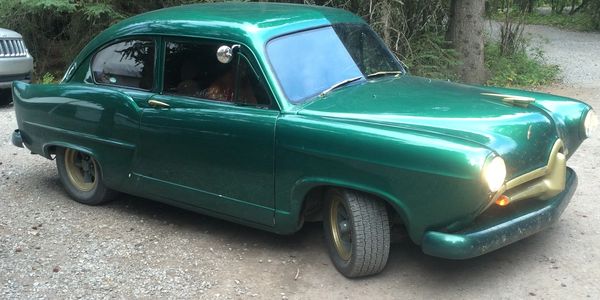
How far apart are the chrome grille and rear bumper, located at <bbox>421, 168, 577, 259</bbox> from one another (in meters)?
8.86

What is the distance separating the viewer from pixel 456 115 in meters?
3.87

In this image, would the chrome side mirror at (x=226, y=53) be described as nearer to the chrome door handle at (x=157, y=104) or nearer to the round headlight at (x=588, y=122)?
the chrome door handle at (x=157, y=104)

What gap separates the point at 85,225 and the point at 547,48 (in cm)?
1366

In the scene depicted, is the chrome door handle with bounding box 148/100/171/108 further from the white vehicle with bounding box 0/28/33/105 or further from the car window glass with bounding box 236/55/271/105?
the white vehicle with bounding box 0/28/33/105

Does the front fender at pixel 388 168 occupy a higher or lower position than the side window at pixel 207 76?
lower

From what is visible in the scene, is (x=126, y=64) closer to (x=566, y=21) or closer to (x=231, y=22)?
(x=231, y=22)

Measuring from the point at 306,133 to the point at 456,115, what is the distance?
3.06 ft

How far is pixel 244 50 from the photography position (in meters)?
4.34

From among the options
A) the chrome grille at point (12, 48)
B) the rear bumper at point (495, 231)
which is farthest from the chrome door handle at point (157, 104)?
the chrome grille at point (12, 48)

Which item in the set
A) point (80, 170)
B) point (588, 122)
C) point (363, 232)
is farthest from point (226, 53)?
point (588, 122)

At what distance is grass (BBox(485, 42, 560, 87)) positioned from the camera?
10898 millimetres

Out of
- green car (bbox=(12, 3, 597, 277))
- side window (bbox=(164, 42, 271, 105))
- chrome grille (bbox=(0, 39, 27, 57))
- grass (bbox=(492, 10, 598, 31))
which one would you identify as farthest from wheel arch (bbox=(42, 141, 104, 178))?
grass (bbox=(492, 10, 598, 31))

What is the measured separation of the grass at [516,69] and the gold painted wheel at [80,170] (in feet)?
22.9

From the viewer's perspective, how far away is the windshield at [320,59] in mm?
4273
